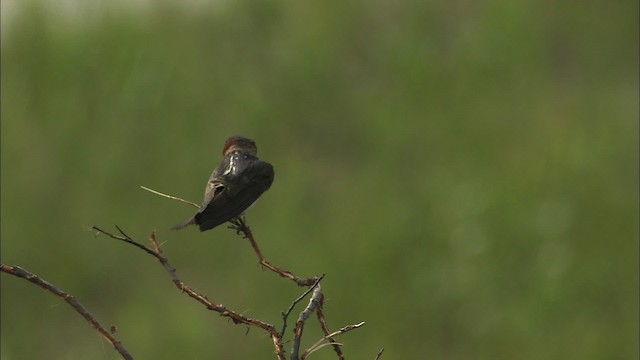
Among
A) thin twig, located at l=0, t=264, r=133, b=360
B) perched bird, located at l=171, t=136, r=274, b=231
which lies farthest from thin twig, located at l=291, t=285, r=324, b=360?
perched bird, located at l=171, t=136, r=274, b=231

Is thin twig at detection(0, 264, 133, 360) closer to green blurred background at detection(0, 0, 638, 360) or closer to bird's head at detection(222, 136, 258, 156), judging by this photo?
bird's head at detection(222, 136, 258, 156)

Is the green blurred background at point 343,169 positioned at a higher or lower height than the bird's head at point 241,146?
higher

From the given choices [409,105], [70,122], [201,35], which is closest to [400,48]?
[409,105]

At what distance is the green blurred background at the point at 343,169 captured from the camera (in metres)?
8.75

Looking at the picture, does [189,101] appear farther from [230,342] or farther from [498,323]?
[498,323]

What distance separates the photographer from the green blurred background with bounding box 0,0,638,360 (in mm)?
8750

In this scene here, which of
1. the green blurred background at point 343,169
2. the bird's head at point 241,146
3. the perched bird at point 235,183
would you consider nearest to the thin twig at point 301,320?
the perched bird at point 235,183

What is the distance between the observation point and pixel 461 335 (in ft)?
29.0

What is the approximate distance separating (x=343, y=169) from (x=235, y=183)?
617 centimetres

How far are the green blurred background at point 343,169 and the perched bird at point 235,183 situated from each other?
3.81 metres

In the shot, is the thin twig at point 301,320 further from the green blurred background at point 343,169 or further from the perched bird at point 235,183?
the green blurred background at point 343,169

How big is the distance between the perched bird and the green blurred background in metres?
3.81

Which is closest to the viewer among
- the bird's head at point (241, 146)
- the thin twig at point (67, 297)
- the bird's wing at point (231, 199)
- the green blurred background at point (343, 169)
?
the thin twig at point (67, 297)

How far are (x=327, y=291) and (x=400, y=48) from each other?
279 centimetres
